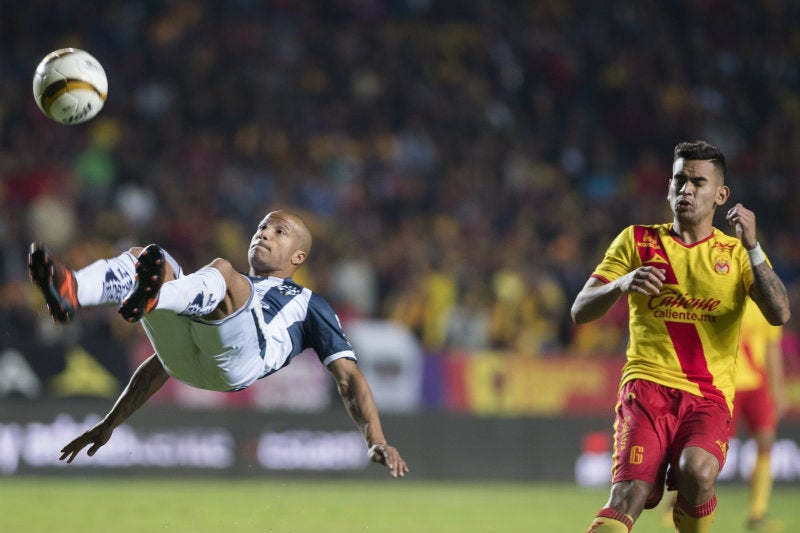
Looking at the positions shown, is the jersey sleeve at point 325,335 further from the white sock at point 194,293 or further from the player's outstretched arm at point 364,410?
the white sock at point 194,293

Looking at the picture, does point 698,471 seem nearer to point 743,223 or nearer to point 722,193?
point 743,223

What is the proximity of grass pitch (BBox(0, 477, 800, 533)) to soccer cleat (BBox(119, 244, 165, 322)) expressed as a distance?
416 centimetres

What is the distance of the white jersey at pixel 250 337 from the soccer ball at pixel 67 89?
149 centimetres

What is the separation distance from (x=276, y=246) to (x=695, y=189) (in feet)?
8.64

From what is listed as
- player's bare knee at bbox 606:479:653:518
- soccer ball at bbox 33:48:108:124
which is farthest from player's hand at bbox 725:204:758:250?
soccer ball at bbox 33:48:108:124

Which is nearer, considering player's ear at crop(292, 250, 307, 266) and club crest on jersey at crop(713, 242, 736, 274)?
club crest on jersey at crop(713, 242, 736, 274)

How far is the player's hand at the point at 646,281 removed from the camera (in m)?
5.90

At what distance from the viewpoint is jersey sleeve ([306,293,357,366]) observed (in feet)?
23.8

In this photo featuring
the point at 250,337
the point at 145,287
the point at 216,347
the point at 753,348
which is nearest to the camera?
the point at 145,287

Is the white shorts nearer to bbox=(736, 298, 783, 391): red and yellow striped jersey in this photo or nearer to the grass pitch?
the grass pitch

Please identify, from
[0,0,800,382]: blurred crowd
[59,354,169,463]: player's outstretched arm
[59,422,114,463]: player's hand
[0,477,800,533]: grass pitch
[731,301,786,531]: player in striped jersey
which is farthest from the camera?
[0,0,800,382]: blurred crowd

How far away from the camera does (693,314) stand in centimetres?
647

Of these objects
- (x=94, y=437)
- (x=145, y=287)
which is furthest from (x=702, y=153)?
(x=94, y=437)

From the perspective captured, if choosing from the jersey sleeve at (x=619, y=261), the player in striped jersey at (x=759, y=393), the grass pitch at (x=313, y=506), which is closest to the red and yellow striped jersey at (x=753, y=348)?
the player in striped jersey at (x=759, y=393)
